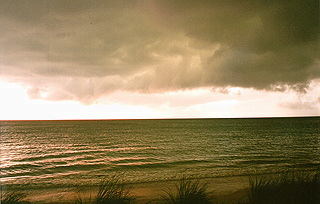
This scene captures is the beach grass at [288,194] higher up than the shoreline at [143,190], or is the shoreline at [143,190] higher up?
the beach grass at [288,194]

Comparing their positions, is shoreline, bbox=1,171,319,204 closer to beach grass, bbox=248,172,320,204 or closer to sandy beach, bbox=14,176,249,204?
sandy beach, bbox=14,176,249,204

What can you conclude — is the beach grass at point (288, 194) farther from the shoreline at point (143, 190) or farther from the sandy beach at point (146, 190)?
the sandy beach at point (146, 190)

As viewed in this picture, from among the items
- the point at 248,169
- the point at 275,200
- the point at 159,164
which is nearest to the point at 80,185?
the point at 159,164

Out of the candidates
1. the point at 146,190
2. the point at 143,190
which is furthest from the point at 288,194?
the point at 143,190

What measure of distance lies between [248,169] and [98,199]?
15945 millimetres

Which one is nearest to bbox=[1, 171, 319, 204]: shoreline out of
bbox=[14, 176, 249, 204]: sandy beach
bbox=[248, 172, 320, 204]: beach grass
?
bbox=[14, 176, 249, 204]: sandy beach

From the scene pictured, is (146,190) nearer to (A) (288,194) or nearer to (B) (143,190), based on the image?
(B) (143,190)

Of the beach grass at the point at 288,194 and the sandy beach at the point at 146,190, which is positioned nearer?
the beach grass at the point at 288,194

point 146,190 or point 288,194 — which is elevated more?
point 288,194

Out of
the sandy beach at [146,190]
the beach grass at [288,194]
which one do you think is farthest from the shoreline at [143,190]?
the beach grass at [288,194]

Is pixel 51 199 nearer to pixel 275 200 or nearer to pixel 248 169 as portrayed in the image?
pixel 275 200

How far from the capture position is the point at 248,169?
1745cm

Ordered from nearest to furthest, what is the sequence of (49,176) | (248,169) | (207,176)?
(207,176), (49,176), (248,169)

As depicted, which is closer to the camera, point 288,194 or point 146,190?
point 288,194
